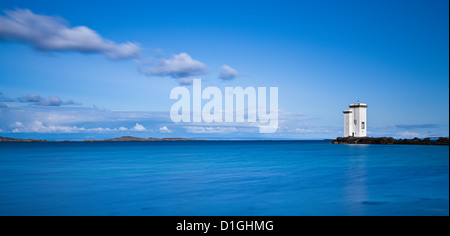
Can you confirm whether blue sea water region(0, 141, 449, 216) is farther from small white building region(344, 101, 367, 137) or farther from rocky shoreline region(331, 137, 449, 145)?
rocky shoreline region(331, 137, 449, 145)

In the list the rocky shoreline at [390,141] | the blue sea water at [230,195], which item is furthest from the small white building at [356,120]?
the blue sea water at [230,195]

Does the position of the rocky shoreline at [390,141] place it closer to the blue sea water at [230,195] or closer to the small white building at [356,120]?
the small white building at [356,120]

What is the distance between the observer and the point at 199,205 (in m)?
10.1

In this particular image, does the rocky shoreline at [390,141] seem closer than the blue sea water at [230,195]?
No

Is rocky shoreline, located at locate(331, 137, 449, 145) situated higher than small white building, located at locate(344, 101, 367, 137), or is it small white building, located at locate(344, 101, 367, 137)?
small white building, located at locate(344, 101, 367, 137)

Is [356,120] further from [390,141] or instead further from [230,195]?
[230,195]

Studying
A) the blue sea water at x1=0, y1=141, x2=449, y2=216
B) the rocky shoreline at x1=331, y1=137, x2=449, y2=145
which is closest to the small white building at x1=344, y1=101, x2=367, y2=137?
the rocky shoreline at x1=331, y1=137, x2=449, y2=145

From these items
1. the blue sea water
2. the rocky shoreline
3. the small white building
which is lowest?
the blue sea water

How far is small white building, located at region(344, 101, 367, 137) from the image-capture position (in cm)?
5072

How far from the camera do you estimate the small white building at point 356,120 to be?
50719mm

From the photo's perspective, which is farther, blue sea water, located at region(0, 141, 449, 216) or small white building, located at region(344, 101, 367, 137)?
small white building, located at region(344, 101, 367, 137)

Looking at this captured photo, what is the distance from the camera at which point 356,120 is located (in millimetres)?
52000
